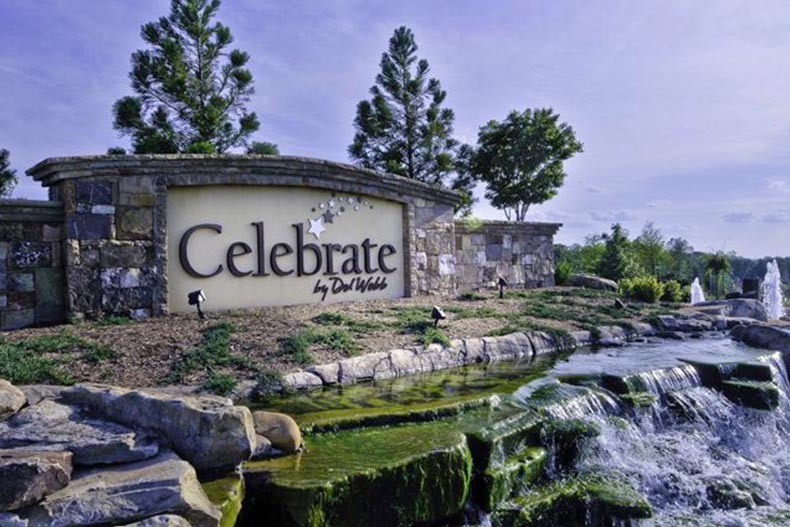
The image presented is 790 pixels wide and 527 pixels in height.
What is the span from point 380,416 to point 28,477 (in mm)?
2122

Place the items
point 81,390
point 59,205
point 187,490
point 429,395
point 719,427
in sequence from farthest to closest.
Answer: point 59,205 < point 719,427 < point 429,395 < point 81,390 < point 187,490

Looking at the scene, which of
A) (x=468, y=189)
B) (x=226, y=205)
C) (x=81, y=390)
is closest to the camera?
(x=81, y=390)

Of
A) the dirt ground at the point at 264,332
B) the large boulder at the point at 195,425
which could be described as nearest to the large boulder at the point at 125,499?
the large boulder at the point at 195,425

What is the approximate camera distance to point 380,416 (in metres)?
3.97

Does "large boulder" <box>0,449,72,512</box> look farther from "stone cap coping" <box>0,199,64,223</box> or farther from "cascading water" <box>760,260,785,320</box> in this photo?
"cascading water" <box>760,260,785,320</box>

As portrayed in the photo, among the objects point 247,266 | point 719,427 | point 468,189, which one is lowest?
point 719,427

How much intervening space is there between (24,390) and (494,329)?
549 cm

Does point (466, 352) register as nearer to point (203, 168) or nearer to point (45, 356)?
point (203, 168)

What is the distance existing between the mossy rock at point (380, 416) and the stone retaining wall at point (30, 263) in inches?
161

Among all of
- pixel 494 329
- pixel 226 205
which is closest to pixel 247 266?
pixel 226 205

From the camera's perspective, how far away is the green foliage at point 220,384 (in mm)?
4964

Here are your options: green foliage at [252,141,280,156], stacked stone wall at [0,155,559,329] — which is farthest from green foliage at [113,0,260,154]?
stacked stone wall at [0,155,559,329]

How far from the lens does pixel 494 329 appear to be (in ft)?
25.3

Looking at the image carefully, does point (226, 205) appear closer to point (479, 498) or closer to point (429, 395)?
point (429, 395)
